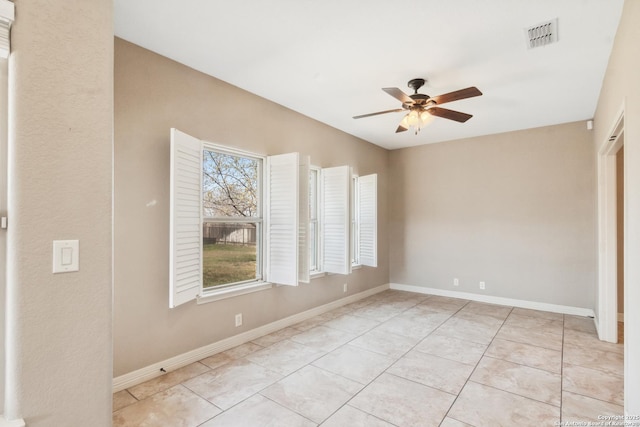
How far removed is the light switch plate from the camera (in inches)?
50.5

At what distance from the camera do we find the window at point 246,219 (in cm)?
310

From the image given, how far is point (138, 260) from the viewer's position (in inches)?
105

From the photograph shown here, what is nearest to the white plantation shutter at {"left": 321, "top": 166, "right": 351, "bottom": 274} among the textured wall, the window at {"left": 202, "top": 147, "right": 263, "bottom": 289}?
the window at {"left": 202, "top": 147, "right": 263, "bottom": 289}

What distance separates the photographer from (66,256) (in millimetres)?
1304

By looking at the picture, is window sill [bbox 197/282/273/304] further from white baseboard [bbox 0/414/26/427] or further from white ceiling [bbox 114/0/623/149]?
white ceiling [bbox 114/0/623/149]

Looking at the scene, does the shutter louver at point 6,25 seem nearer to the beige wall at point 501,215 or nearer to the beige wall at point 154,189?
the beige wall at point 154,189

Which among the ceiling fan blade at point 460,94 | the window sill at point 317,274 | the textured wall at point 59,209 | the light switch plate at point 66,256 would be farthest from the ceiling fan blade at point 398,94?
the window sill at point 317,274

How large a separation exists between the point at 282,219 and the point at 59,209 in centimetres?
249

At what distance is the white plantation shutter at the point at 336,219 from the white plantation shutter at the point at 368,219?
2.87ft

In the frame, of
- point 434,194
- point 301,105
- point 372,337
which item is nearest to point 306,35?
point 301,105

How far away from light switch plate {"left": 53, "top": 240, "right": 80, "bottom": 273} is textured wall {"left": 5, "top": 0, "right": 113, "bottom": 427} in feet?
0.06

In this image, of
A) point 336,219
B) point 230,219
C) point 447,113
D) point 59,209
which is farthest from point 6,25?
point 336,219

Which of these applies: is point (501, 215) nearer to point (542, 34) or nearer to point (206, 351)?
point (542, 34)

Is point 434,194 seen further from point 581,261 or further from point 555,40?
point 555,40
